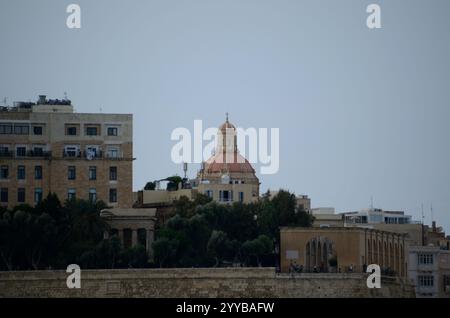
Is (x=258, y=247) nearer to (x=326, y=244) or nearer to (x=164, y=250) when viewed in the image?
(x=326, y=244)

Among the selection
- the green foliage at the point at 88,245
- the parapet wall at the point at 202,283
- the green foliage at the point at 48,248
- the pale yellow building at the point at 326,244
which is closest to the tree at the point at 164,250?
the green foliage at the point at 88,245

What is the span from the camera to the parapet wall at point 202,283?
190 metres

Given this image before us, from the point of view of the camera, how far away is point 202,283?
191500mm

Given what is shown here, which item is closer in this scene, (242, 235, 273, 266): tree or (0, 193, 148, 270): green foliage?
(0, 193, 148, 270): green foliage

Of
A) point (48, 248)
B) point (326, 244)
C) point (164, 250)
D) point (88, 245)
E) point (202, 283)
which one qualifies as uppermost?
point (326, 244)

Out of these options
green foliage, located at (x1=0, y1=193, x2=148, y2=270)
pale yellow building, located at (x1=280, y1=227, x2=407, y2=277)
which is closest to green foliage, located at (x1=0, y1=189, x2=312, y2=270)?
green foliage, located at (x1=0, y1=193, x2=148, y2=270)

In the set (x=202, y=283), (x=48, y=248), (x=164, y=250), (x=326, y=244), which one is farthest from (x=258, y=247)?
(x=48, y=248)

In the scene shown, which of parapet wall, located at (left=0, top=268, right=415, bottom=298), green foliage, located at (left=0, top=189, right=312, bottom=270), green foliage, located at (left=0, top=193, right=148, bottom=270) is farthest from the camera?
green foliage, located at (left=0, top=189, right=312, bottom=270)

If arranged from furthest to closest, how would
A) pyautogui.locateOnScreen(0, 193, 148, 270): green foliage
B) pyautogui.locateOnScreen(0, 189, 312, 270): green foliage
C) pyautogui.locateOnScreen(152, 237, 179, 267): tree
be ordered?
pyautogui.locateOnScreen(152, 237, 179, 267): tree < pyautogui.locateOnScreen(0, 189, 312, 270): green foliage < pyautogui.locateOnScreen(0, 193, 148, 270): green foliage

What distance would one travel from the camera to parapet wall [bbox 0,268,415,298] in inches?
7470

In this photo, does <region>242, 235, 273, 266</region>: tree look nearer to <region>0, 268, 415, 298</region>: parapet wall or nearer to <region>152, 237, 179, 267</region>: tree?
<region>152, 237, 179, 267</region>: tree

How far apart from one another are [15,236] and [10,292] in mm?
6055

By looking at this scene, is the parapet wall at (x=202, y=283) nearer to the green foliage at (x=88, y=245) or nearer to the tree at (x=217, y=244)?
the green foliage at (x=88, y=245)
